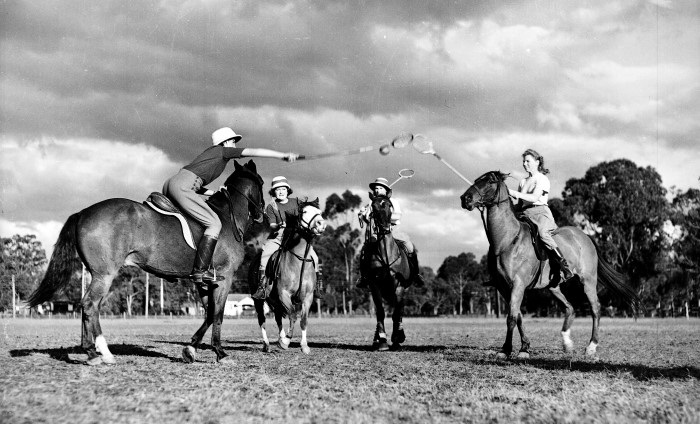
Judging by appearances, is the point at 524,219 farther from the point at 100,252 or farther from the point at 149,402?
the point at 149,402

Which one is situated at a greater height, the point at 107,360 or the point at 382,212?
the point at 382,212

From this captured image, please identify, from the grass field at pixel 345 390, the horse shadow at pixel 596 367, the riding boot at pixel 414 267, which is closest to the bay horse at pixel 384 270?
the riding boot at pixel 414 267

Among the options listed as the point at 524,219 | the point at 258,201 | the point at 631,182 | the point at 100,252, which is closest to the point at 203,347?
the point at 258,201

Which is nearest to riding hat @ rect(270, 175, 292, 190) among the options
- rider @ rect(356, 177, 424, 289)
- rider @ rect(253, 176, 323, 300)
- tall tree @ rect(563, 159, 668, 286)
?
rider @ rect(253, 176, 323, 300)

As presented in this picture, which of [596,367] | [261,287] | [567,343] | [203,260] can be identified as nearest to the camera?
[596,367]

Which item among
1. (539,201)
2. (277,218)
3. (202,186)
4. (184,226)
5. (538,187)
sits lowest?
(184,226)

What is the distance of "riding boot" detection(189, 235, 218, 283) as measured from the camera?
1038 centimetres

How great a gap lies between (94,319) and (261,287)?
184 inches

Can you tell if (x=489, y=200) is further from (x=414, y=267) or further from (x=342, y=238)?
(x=342, y=238)

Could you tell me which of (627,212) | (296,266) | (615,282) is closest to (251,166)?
(296,266)

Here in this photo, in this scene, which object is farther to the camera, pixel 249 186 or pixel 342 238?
pixel 342 238

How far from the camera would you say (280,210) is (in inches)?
587

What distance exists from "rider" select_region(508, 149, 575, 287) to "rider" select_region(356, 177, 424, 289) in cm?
269

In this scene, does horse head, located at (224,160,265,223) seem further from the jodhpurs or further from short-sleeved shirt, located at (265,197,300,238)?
short-sleeved shirt, located at (265,197,300,238)
